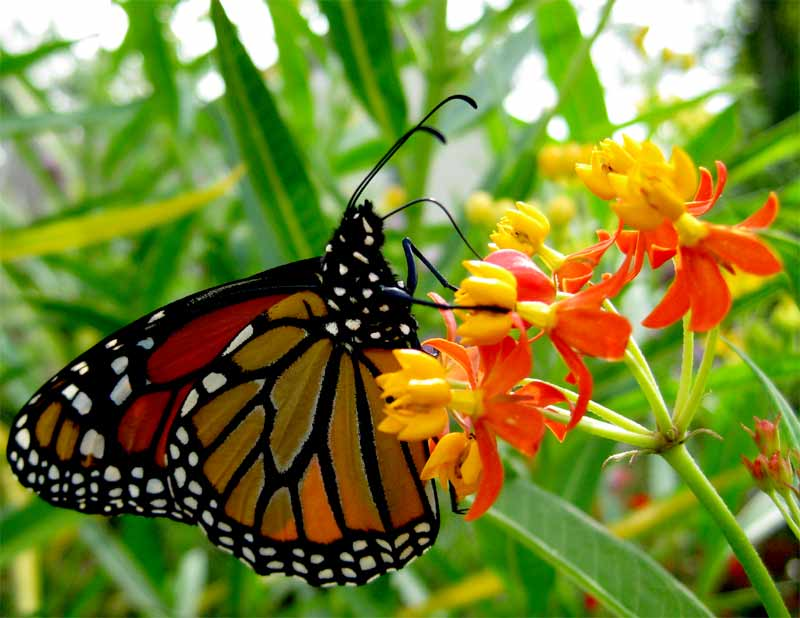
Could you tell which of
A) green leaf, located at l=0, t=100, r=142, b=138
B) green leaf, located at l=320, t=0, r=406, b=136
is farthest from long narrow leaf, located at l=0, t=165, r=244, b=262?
green leaf, located at l=0, t=100, r=142, b=138

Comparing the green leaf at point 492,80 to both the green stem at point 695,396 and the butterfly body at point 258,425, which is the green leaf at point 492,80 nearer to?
the butterfly body at point 258,425

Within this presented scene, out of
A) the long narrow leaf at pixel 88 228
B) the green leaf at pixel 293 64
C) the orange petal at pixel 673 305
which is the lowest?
the orange petal at pixel 673 305

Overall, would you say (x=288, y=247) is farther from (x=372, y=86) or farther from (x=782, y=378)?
(x=782, y=378)

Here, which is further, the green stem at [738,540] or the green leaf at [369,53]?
the green leaf at [369,53]

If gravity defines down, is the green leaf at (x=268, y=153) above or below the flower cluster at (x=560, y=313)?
above

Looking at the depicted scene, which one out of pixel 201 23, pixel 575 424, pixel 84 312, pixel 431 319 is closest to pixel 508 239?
pixel 575 424

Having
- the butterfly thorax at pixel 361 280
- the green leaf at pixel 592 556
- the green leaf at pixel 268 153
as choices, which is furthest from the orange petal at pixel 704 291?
the green leaf at pixel 268 153

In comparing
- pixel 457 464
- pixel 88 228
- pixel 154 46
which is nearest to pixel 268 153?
pixel 88 228
